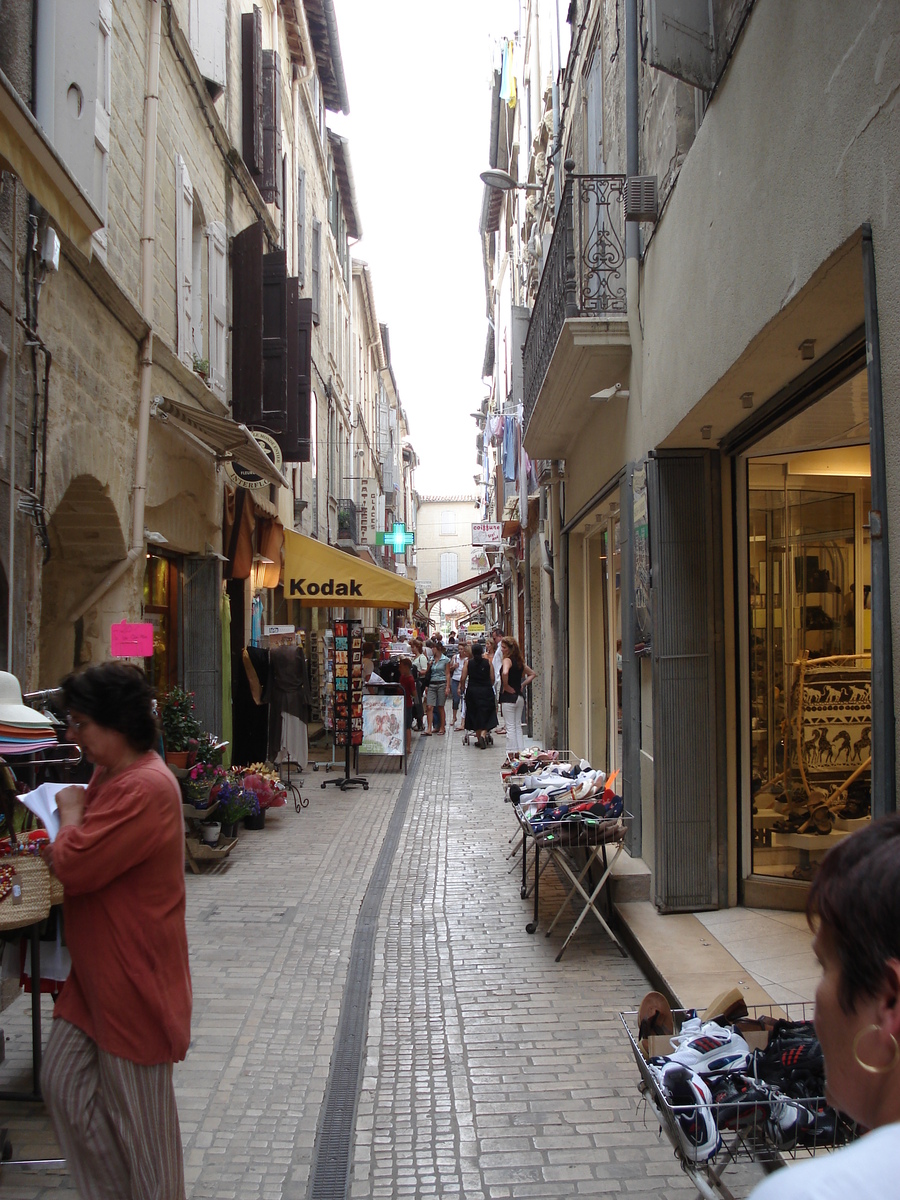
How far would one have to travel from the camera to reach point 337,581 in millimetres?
13891

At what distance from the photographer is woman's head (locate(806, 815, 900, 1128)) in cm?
104

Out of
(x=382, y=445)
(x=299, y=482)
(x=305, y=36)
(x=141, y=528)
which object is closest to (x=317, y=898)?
(x=141, y=528)

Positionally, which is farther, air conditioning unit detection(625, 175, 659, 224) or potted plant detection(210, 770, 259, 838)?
potted plant detection(210, 770, 259, 838)

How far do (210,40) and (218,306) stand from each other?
299 centimetres

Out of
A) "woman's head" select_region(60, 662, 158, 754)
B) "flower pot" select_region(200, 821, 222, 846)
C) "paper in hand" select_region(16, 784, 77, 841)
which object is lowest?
"flower pot" select_region(200, 821, 222, 846)

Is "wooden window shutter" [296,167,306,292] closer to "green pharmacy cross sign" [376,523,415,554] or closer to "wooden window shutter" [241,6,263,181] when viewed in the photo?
"wooden window shutter" [241,6,263,181]

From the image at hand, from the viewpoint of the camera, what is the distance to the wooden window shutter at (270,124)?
13688 millimetres

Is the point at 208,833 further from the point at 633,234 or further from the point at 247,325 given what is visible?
the point at 247,325

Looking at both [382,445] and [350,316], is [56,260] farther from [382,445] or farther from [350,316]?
[382,445]

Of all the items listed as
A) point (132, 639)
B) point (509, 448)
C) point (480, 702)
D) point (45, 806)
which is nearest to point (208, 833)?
point (132, 639)

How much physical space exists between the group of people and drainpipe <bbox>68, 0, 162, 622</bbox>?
668cm

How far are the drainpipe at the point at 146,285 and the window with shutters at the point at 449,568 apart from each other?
6875 cm

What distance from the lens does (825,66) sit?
354 centimetres

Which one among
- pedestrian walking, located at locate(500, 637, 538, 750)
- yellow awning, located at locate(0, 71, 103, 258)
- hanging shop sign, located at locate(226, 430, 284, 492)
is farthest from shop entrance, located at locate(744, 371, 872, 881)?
pedestrian walking, located at locate(500, 637, 538, 750)
